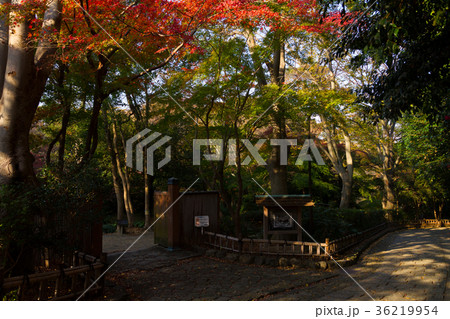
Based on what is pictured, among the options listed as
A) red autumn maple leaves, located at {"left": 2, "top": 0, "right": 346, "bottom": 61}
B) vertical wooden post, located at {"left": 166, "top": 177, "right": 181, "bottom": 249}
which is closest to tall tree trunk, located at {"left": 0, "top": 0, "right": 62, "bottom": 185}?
red autumn maple leaves, located at {"left": 2, "top": 0, "right": 346, "bottom": 61}

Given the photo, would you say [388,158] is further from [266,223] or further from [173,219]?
[173,219]

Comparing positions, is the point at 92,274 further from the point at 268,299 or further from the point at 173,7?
the point at 173,7

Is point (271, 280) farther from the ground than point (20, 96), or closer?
closer

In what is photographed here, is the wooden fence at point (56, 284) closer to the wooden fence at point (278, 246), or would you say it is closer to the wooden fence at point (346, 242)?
the wooden fence at point (278, 246)

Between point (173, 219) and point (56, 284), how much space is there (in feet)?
17.9

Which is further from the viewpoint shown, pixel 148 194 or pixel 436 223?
pixel 436 223

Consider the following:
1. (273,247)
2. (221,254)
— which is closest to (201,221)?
(221,254)

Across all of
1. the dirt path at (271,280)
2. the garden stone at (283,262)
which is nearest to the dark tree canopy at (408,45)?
the dirt path at (271,280)

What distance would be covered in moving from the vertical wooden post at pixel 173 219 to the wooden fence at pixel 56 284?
4.36 meters

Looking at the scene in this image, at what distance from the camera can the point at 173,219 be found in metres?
10.4

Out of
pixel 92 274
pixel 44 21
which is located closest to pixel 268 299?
pixel 92 274

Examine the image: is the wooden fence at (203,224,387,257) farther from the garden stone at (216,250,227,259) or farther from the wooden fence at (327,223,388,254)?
the garden stone at (216,250,227,259)

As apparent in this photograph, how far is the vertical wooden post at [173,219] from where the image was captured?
10.4 m
